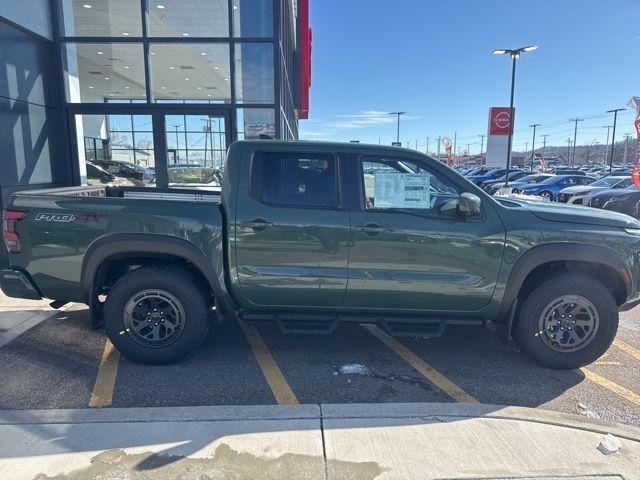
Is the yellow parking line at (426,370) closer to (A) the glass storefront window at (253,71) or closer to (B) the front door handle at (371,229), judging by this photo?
(B) the front door handle at (371,229)

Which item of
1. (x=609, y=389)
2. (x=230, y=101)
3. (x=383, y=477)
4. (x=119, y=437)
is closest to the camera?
(x=383, y=477)

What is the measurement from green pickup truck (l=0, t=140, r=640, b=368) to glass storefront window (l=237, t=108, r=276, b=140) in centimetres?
549

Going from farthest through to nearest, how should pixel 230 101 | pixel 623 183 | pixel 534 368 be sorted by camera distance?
pixel 623 183, pixel 230 101, pixel 534 368

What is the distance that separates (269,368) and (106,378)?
1.30 metres

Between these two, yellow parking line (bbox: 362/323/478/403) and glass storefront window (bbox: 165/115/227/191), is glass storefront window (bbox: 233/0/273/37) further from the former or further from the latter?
yellow parking line (bbox: 362/323/478/403)

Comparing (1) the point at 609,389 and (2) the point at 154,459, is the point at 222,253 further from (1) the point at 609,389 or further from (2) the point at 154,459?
(1) the point at 609,389

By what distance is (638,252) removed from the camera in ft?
12.1

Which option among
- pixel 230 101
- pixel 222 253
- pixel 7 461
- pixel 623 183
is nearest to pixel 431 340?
pixel 222 253

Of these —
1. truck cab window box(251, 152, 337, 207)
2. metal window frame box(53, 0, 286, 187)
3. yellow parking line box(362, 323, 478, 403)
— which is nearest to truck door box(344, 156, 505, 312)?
truck cab window box(251, 152, 337, 207)

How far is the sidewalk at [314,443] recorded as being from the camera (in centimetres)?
250

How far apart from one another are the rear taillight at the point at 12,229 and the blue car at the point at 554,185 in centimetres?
2158

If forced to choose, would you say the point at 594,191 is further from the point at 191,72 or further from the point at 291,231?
the point at 291,231

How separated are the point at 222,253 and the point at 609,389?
10.8ft

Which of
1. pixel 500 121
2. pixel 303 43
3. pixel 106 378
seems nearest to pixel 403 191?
pixel 106 378
